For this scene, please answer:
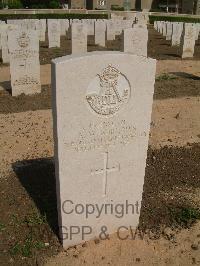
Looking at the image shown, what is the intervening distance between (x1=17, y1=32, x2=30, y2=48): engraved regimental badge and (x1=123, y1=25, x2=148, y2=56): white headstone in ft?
9.37

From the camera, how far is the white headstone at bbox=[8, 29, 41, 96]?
9422 millimetres

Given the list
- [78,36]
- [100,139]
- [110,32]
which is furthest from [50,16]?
[100,139]

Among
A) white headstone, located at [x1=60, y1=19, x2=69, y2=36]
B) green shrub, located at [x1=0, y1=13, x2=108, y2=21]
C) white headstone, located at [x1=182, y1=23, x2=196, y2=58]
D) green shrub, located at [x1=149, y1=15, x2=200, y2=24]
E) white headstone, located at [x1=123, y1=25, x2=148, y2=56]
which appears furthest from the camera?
green shrub, located at [x1=149, y1=15, x2=200, y2=24]

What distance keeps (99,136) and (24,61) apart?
6.40 metres

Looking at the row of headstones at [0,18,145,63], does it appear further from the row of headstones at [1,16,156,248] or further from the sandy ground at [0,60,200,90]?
the row of headstones at [1,16,156,248]

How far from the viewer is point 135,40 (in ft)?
36.5

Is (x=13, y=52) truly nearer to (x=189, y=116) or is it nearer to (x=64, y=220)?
(x=189, y=116)

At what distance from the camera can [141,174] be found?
4.45 metres

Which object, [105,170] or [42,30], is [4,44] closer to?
[42,30]

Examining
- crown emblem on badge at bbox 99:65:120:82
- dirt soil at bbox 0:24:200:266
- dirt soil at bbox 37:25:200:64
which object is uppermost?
crown emblem on badge at bbox 99:65:120:82

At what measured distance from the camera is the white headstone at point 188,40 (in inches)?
620

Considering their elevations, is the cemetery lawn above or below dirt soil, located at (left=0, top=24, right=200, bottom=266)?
above

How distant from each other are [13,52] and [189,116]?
4.58 metres

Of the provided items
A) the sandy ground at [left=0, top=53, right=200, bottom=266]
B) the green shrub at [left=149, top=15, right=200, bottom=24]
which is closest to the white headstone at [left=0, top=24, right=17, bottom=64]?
the sandy ground at [left=0, top=53, right=200, bottom=266]
